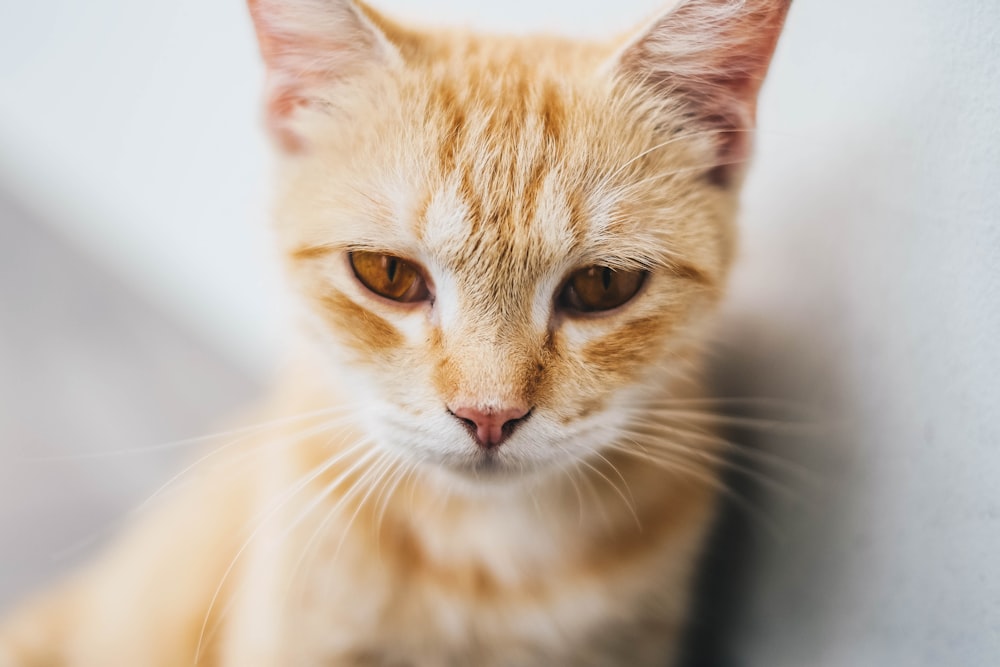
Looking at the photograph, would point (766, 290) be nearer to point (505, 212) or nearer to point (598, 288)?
point (598, 288)

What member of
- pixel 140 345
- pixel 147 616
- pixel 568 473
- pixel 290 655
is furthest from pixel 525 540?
pixel 140 345

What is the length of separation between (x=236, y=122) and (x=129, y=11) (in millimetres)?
210

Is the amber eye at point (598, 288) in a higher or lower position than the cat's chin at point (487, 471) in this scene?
higher

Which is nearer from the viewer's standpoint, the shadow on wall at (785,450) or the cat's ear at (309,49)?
the cat's ear at (309,49)

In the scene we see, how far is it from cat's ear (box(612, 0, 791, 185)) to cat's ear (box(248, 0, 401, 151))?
0.81ft

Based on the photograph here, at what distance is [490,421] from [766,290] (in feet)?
1.78

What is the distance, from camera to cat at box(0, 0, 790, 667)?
2.16 feet

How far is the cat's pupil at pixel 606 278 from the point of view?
694 millimetres

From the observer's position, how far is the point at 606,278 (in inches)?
27.5

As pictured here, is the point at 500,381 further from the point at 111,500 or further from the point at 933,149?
the point at 111,500

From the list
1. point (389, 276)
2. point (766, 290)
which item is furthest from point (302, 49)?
point (766, 290)

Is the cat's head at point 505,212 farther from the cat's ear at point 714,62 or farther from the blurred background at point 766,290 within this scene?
the blurred background at point 766,290

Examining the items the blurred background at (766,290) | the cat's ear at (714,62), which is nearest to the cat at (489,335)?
the cat's ear at (714,62)

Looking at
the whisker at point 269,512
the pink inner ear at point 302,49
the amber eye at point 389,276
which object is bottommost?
the whisker at point 269,512
